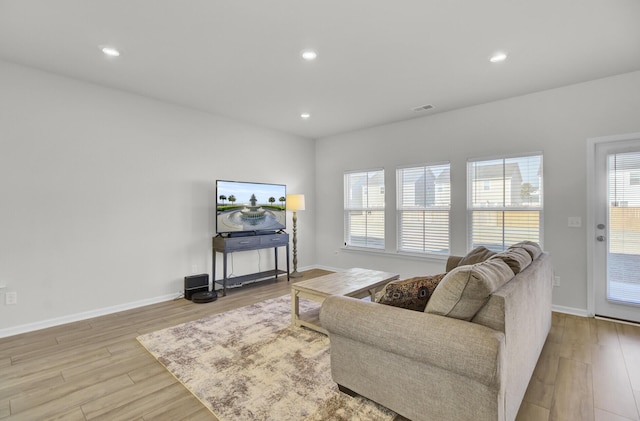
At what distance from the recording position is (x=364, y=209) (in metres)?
5.44

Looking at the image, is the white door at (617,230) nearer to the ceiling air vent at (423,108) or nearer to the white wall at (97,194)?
the ceiling air vent at (423,108)

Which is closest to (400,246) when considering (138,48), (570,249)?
(570,249)

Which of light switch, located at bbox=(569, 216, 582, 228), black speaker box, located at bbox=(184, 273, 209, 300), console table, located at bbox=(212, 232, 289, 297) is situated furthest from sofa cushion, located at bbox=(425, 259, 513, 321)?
black speaker box, located at bbox=(184, 273, 209, 300)

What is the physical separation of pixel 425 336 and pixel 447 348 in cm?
11

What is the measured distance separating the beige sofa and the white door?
2.26 m

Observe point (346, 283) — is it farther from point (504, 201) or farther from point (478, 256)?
point (504, 201)

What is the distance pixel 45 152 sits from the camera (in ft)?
10.3

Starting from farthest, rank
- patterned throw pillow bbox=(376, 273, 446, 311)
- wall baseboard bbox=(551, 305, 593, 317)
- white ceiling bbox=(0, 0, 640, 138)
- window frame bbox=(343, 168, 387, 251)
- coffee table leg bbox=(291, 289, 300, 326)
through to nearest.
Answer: window frame bbox=(343, 168, 387, 251), wall baseboard bbox=(551, 305, 593, 317), coffee table leg bbox=(291, 289, 300, 326), white ceiling bbox=(0, 0, 640, 138), patterned throw pillow bbox=(376, 273, 446, 311)

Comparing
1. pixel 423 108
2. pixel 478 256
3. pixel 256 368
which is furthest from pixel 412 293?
pixel 423 108

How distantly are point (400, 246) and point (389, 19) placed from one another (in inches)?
137

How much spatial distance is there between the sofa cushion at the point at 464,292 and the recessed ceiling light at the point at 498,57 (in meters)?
2.22

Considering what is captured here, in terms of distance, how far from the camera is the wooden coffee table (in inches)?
113

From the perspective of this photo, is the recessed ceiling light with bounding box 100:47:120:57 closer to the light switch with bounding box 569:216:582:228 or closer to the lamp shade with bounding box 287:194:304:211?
the lamp shade with bounding box 287:194:304:211

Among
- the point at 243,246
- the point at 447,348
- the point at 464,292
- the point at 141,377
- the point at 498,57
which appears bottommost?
the point at 141,377
